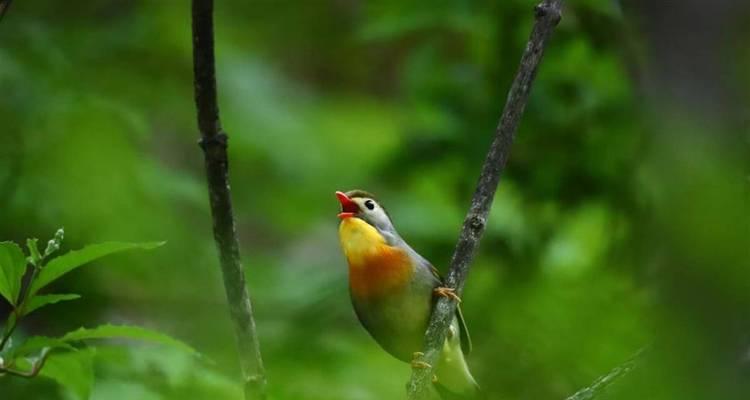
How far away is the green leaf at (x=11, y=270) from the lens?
83.9 inches

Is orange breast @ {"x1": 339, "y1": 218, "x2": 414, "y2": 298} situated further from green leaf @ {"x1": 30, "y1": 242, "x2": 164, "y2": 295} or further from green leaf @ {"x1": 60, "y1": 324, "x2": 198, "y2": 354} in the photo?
green leaf @ {"x1": 30, "y1": 242, "x2": 164, "y2": 295}

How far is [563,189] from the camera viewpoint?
5246mm

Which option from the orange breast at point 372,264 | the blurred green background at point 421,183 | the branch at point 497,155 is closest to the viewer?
the blurred green background at point 421,183

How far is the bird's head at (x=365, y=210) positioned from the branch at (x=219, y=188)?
1531 millimetres

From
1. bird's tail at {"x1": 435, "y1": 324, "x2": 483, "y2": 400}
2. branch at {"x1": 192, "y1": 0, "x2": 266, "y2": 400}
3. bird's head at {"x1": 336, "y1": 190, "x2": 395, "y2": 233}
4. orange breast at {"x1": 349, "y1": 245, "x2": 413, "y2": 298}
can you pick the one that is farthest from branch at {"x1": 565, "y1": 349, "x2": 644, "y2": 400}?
bird's head at {"x1": 336, "y1": 190, "x2": 395, "y2": 233}

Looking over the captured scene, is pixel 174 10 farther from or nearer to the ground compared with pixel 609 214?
farther from the ground

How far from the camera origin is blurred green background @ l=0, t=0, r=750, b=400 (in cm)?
188

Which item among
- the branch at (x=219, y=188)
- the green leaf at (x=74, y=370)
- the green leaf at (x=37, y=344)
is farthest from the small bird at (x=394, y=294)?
the green leaf at (x=37, y=344)

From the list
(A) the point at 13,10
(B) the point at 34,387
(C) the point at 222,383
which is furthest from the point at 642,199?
(A) the point at 13,10

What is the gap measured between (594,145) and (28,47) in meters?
2.90

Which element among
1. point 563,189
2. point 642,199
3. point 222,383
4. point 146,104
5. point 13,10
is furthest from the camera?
point 146,104

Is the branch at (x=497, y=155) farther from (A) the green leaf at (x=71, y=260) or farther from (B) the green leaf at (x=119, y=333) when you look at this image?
(A) the green leaf at (x=71, y=260)

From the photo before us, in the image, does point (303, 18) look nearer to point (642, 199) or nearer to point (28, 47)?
point (28, 47)

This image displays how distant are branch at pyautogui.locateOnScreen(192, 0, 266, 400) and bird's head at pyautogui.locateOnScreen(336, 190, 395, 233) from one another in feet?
5.02
